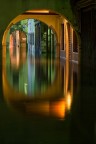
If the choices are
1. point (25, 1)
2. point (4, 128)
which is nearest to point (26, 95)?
point (4, 128)

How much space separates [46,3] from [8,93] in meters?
12.1

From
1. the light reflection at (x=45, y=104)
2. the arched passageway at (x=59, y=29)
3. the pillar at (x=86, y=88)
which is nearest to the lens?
the pillar at (x=86, y=88)

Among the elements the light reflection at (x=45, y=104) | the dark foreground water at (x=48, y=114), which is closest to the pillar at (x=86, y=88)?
the dark foreground water at (x=48, y=114)

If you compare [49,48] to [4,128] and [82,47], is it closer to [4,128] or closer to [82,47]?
[82,47]

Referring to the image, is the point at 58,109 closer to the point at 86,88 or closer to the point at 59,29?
the point at 86,88

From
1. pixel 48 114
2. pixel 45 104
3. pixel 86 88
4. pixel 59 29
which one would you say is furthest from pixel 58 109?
pixel 59 29

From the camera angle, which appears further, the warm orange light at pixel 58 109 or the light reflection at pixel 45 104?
the light reflection at pixel 45 104

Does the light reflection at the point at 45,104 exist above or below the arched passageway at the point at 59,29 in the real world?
below

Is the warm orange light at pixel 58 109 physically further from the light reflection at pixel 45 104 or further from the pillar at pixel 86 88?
the pillar at pixel 86 88

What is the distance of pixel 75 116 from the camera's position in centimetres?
782

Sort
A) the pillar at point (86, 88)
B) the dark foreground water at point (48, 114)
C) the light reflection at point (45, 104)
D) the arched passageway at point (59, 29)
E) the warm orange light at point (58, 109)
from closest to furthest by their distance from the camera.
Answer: the dark foreground water at point (48, 114)
the pillar at point (86, 88)
the warm orange light at point (58, 109)
the light reflection at point (45, 104)
the arched passageway at point (59, 29)

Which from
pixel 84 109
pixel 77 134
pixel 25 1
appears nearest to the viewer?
pixel 77 134

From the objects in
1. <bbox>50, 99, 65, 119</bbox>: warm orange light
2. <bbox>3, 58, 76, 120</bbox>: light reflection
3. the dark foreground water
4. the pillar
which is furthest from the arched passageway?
<bbox>50, 99, 65, 119</bbox>: warm orange light

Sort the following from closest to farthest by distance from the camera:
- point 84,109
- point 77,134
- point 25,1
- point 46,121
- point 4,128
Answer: point 77,134, point 4,128, point 46,121, point 84,109, point 25,1
